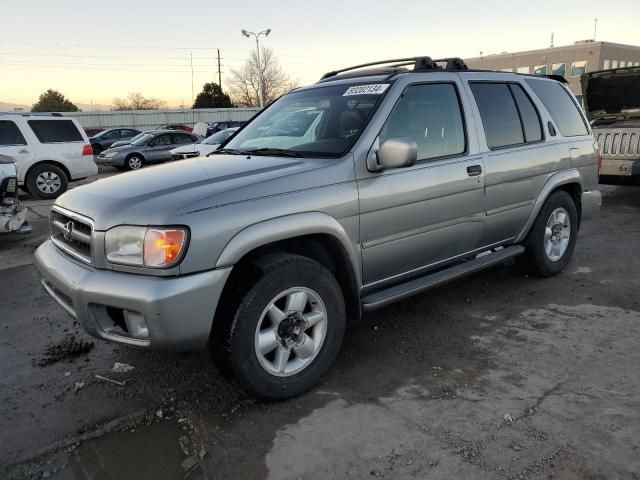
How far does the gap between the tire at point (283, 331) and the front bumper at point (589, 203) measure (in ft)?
10.9

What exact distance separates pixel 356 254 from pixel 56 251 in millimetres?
1871

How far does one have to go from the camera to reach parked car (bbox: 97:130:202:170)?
1742cm

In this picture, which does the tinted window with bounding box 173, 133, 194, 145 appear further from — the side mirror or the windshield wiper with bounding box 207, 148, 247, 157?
the side mirror

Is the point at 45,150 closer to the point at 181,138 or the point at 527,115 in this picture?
the point at 181,138

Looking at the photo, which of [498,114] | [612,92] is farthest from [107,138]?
[498,114]

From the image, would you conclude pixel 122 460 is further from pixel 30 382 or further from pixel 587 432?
pixel 587 432

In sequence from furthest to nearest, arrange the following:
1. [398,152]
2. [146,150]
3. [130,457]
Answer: [146,150]
[398,152]
[130,457]

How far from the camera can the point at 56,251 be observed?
10.5ft

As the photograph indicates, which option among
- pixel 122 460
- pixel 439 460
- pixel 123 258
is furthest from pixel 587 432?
pixel 123 258

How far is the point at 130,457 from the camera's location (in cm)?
260

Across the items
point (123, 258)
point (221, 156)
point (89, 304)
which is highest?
point (221, 156)

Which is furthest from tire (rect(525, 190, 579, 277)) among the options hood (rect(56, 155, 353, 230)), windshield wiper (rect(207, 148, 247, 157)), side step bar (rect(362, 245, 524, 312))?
windshield wiper (rect(207, 148, 247, 157))

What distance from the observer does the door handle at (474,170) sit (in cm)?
384

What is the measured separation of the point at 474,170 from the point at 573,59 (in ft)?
177
